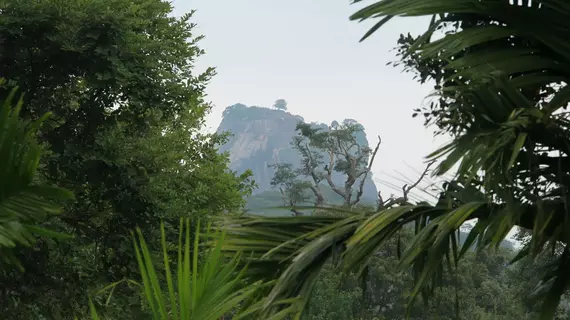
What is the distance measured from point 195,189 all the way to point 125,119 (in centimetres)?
185

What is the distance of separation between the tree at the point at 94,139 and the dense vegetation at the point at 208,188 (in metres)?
0.04

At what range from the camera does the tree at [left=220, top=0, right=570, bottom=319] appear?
9.98 feet

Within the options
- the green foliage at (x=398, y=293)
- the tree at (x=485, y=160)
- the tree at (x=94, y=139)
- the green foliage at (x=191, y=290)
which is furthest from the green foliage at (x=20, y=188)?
the green foliage at (x=398, y=293)

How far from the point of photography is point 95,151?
42.3 ft

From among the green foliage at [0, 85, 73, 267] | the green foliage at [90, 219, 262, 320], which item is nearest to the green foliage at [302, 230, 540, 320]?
the green foliage at [0, 85, 73, 267]

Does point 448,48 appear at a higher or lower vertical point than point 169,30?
lower

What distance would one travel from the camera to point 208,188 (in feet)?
47.4

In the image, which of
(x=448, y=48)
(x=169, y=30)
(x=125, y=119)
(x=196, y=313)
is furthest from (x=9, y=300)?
(x=196, y=313)

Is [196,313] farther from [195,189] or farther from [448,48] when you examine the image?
[195,189]

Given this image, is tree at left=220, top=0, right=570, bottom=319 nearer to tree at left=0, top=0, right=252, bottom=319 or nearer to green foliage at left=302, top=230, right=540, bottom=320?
tree at left=0, top=0, right=252, bottom=319

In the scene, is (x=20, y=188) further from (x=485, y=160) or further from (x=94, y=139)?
(x=94, y=139)

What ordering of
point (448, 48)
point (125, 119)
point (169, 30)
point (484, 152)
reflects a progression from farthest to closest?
point (169, 30)
point (125, 119)
point (448, 48)
point (484, 152)

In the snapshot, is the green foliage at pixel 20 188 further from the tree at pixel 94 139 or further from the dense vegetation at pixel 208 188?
the tree at pixel 94 139

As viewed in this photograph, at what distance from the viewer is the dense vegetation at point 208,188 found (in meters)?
2.26
